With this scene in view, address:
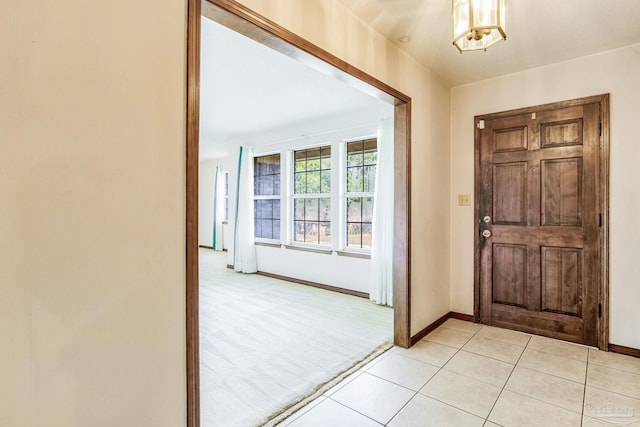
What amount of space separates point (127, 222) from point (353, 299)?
3.59 m

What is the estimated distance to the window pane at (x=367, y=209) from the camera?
4.59m

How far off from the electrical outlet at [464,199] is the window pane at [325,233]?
2035 mm

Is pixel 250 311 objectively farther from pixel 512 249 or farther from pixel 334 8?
pixel 334 8

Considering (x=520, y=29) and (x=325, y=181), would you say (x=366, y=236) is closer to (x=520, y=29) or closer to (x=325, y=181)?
(x=325, y=181)

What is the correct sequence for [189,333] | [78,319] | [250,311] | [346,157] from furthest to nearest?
[346,157], [250,311], [189,333], [78,319]

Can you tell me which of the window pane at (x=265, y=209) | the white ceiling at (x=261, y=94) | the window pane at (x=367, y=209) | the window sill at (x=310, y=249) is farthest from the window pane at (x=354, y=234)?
the window pane at (x=265, y=209)

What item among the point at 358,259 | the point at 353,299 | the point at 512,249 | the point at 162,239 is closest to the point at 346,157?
the point at 358,259

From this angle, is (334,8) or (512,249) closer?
(334,8)

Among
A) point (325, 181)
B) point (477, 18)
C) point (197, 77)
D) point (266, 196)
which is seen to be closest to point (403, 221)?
point (477, 18)

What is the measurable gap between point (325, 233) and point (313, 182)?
842 mm

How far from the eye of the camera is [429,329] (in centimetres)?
319

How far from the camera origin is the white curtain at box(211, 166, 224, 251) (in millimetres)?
8938

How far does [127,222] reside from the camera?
121 centimetres

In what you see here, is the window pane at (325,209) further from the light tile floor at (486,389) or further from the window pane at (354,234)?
the light tile floor at (486,389)
